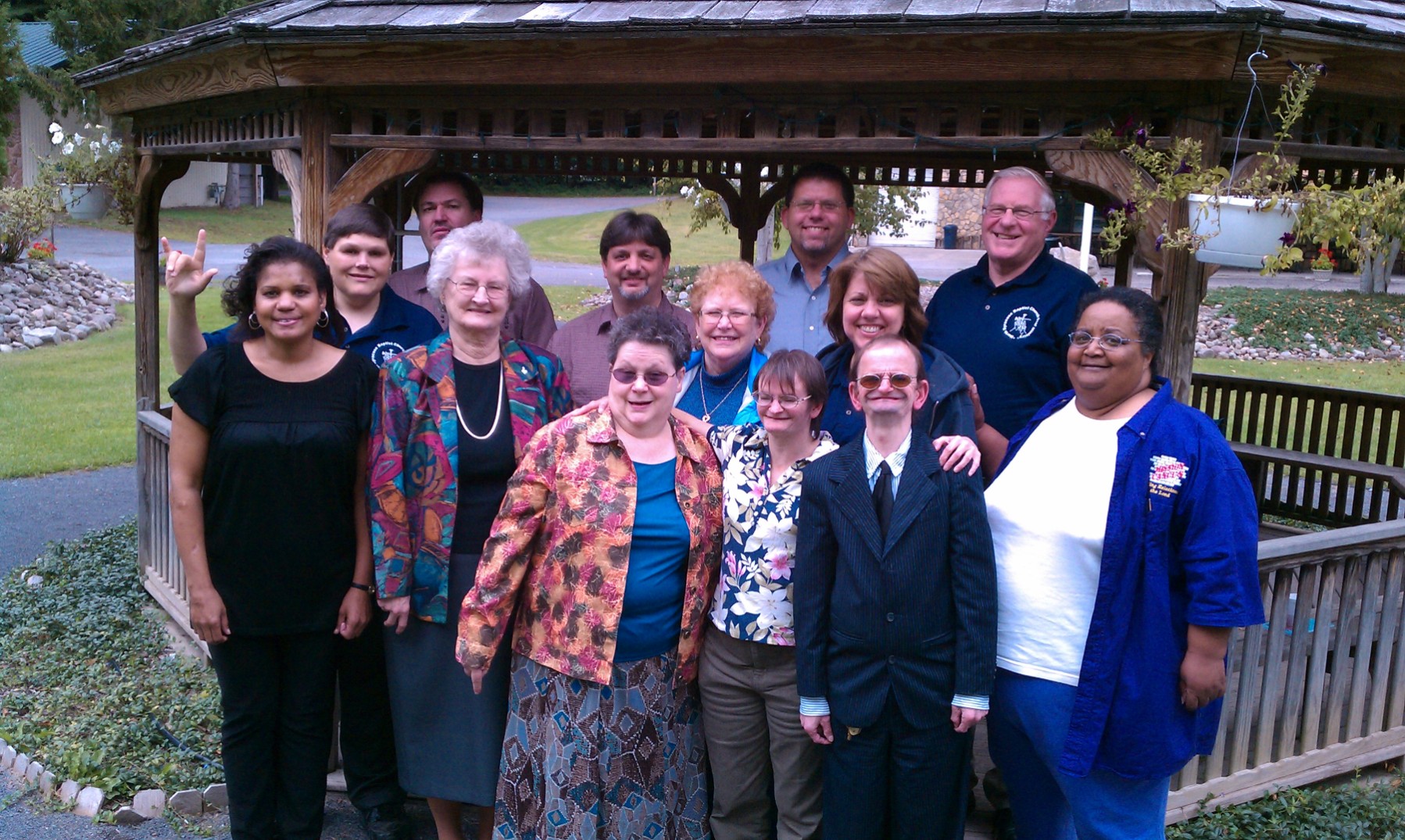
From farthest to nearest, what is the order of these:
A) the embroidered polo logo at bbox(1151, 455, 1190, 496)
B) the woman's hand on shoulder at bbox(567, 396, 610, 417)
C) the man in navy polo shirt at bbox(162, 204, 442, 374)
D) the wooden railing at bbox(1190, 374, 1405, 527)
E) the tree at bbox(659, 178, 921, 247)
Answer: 1. the tree at bbox(659, 178, 921, 247)
2. the wooden railing at bbox(1190, 374, 1405, 527)
3. the man in navy polo shirt at bbox(162, 204, 442, 374)
4. the woman's hand on shoulder at bbox(567, 396, 610, 417)
5. the embroidered polo logo at bbox(1151, 455, 1190, 496)

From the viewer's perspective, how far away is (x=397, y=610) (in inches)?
141

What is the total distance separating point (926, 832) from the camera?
3.10m

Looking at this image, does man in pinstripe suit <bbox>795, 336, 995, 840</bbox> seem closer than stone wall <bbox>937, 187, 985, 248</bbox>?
Yes

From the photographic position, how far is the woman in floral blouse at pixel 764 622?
3.28 metres

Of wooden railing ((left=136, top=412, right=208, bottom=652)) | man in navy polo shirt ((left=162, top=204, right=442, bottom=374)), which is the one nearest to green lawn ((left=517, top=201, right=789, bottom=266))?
wooden railing ((left=136, top=412, right=208, bottom=652))

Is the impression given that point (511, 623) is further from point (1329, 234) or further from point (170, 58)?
point (170, 58)

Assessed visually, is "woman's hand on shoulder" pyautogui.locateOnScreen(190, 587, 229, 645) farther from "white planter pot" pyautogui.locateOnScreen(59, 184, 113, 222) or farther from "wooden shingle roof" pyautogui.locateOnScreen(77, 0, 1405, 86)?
"white planter pot" pyautogui.locateOnScreen(59, 184, 113, 222)

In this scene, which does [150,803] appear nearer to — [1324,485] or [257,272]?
[257,272]

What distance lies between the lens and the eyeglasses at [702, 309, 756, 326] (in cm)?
358

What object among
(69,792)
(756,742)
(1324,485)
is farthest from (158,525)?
(1324,485)

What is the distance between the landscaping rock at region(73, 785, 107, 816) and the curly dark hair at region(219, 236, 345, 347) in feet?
7.16

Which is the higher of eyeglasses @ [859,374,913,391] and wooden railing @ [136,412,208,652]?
eyeglasses @ [859,374,913,391]

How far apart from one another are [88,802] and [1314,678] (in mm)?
4992

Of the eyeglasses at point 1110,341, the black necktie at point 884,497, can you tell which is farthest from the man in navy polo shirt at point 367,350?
the eyeglasses at point 1110,341
